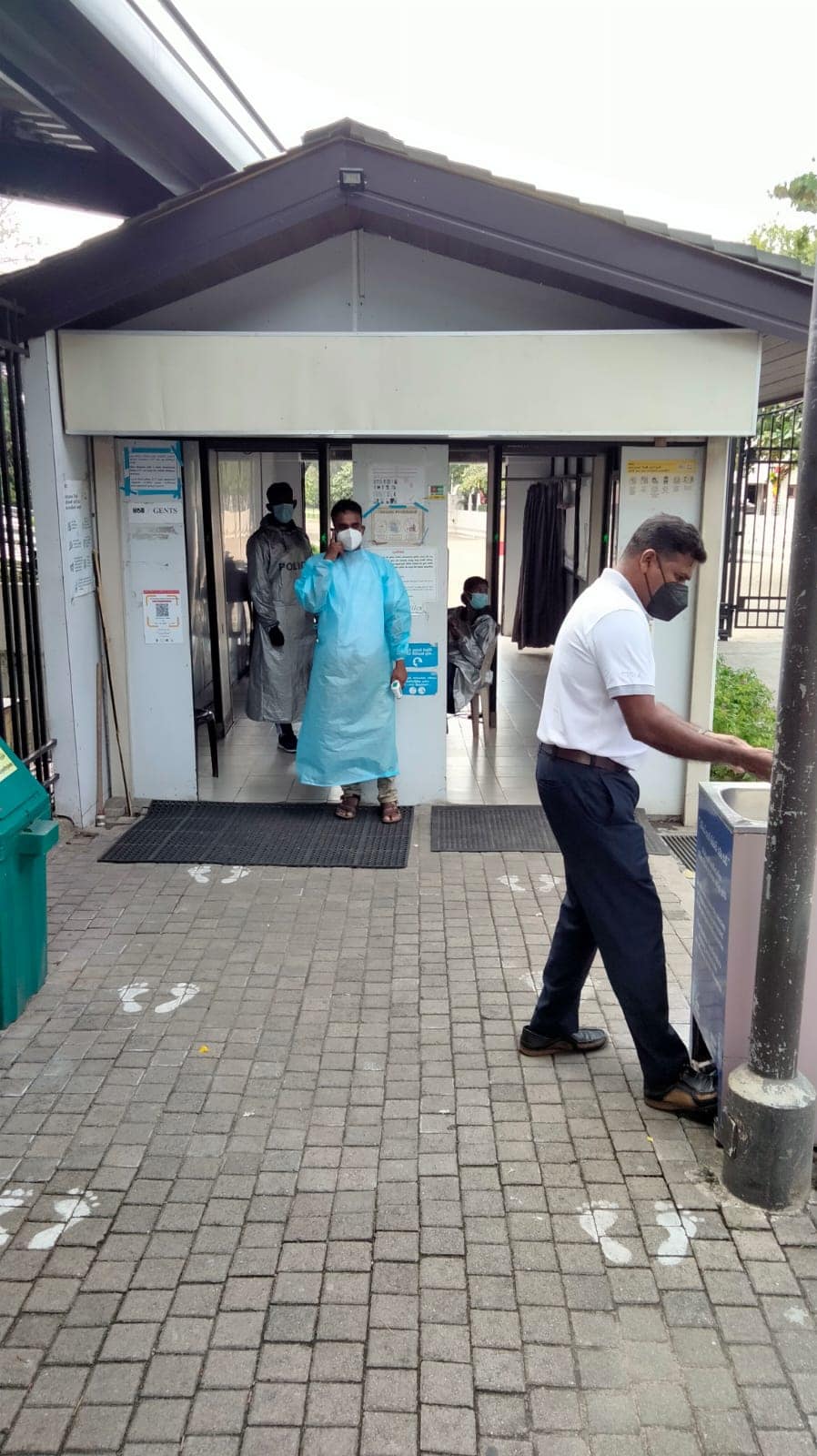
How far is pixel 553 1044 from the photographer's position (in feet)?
13.0

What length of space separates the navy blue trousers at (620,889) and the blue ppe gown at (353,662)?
2.86 m

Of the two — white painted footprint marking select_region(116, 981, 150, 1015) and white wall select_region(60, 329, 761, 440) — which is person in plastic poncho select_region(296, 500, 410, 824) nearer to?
white wall select_region(60, 329, 761, 440)

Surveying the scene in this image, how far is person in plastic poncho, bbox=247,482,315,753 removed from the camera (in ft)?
23.8

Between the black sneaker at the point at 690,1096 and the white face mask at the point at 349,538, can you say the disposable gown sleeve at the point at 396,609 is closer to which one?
the white face mask at the point at 349,538

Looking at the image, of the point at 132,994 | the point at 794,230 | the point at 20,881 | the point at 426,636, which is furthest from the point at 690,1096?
the point at 794,230

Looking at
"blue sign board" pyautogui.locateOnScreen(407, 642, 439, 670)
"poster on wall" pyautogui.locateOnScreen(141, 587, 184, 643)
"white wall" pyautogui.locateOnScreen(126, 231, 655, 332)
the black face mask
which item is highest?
"white wall" pyautogui.locateOnScreen(126, 231, 655, 332)

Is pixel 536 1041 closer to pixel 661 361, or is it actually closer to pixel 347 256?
pixel 661 361

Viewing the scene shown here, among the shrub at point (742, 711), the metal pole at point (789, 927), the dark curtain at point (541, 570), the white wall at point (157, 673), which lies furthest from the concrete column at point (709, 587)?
the dark curtain at point (541, 570)

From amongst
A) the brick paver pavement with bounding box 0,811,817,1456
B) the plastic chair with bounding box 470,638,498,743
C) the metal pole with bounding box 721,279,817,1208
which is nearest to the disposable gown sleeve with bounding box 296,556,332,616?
the plastic chair with bounding box 470,638,498,743

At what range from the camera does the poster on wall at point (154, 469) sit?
6426mm

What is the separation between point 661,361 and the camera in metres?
5.77

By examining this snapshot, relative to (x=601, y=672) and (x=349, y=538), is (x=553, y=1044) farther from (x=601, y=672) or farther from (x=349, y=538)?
(x=349, y=538)

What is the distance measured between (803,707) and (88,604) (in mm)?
4582

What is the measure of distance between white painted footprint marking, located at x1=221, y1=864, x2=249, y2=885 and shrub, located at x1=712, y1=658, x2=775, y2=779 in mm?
3388
